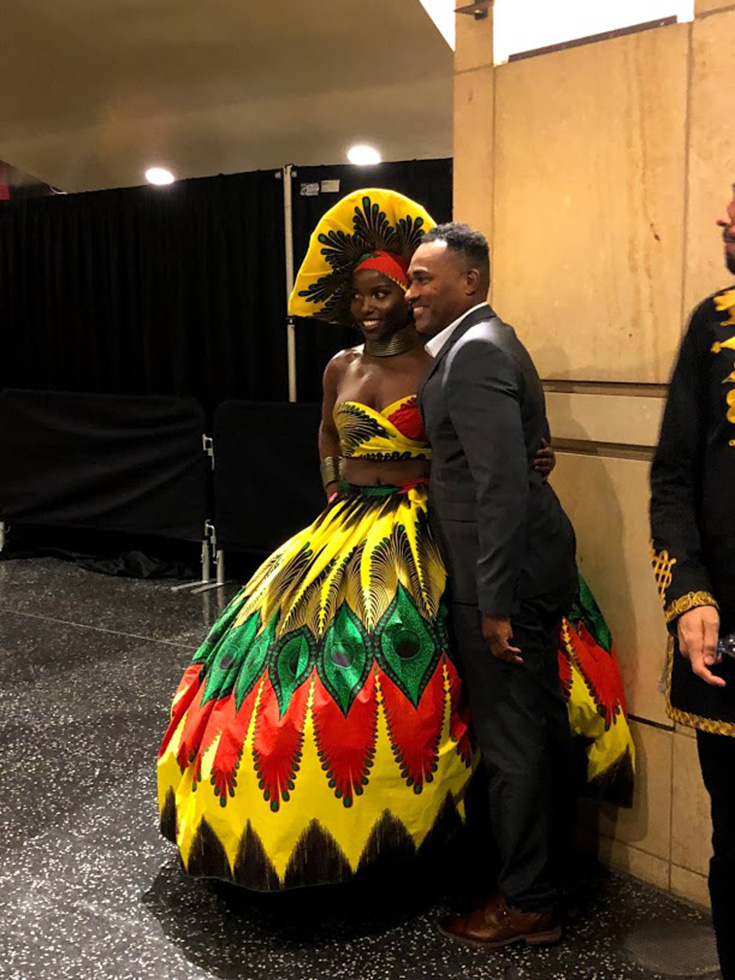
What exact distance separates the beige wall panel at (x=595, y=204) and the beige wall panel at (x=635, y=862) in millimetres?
1084

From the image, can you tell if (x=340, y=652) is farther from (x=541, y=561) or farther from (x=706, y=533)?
(x=706, y=533)

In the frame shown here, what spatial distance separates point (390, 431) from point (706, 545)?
0.96m

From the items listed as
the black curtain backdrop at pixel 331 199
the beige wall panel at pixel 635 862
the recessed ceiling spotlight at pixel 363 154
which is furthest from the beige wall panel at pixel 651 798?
the recessed ceiling spotlight at pixel 363 154

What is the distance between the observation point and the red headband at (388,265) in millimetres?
2365

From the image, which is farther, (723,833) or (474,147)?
(474,147)

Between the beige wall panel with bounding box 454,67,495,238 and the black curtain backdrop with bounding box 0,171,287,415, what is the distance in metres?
2.89

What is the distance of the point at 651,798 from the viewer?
2.28 meters

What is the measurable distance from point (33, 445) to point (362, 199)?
4.09 m

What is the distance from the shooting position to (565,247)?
2246mm

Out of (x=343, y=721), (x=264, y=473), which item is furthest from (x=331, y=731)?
(x=264, y=473)

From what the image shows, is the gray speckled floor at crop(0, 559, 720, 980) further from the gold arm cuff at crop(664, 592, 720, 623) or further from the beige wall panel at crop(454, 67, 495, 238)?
the beige wall panel at crop(454, 67, 495, 238)

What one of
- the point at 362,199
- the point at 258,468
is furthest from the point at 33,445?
the point at 362,199

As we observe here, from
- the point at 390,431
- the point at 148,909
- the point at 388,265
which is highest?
the point at 388,265

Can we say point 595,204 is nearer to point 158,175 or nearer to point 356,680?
point 356,680
